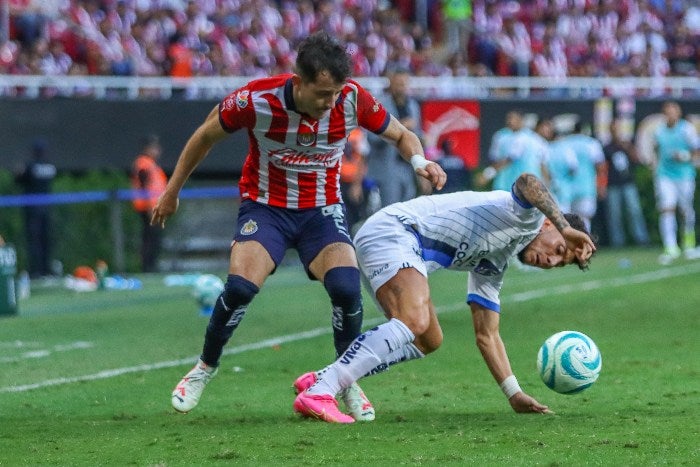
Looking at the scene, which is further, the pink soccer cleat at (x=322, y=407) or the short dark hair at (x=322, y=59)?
the pink soccer cleat at (x=322, y=407)

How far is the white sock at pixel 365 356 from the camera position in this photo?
7297mm

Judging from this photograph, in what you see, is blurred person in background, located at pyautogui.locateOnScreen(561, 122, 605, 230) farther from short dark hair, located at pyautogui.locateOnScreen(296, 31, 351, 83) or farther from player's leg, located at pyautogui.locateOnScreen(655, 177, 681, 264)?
short dark hair, located at pyautogui.locateOnScreen(296, 31, 351, 83)

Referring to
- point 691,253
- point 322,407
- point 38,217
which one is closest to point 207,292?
point 38,217

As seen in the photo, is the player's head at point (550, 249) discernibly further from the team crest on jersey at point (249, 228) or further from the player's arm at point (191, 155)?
the player's arm at point (191, 155)

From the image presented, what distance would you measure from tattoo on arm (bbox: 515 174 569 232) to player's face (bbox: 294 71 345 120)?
107 cm

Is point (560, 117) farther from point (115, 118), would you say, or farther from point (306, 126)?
point (306, 126)

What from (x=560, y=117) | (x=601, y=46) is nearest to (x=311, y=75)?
(x=560, y=117)

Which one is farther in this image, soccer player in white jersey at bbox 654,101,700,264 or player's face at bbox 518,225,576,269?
soccer player in white jersey at bbox 654,101,700,264

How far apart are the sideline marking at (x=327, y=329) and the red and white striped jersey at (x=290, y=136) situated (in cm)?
246

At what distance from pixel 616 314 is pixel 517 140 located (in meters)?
6.86

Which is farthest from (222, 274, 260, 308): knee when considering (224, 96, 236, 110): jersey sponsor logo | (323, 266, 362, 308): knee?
(224, 96, 236, 110): jersey sponsor logo

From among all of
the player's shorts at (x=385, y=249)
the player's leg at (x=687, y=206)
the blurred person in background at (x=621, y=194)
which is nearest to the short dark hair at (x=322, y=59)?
the player's shorts at (x=385, y=249)

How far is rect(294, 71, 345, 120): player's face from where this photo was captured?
7258 millimetres

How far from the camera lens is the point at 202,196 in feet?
71.6
